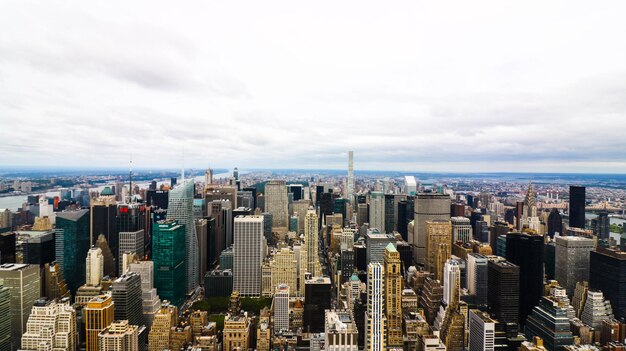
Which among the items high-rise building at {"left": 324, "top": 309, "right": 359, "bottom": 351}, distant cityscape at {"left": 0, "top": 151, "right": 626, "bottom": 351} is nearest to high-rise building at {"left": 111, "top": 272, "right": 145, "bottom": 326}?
distant cityscape at {"left": 0, "top": 151, "right": 626, "bottom": 351}

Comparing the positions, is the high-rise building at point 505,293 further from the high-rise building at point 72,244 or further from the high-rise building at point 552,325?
the high-rise building at point 72,244

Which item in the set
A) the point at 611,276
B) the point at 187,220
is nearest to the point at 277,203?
the point at 187,220

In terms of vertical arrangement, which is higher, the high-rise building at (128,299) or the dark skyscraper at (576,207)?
the dark skyscraper at (576,207)

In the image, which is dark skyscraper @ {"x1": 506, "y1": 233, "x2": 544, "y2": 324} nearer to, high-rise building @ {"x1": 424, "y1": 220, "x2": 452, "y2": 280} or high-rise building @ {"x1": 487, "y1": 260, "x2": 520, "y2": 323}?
Result: high-rise building @ {"x1": 487, "y1": 260, "x2": 520, "y2": 323}

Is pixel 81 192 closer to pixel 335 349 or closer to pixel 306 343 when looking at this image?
pixel 306 343

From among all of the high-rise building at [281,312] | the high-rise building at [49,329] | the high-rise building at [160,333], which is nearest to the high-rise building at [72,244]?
the high-rise building at [49,329]
